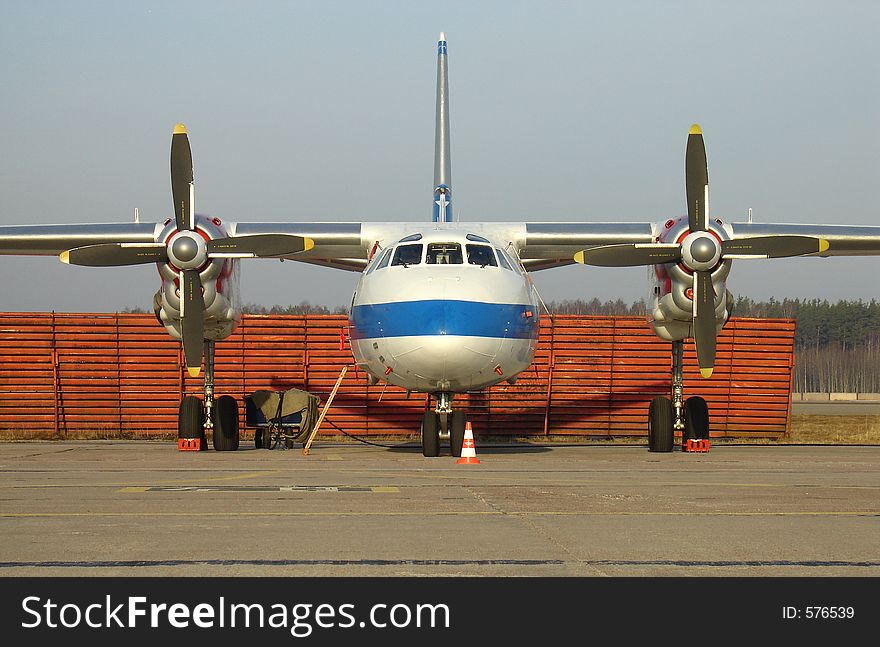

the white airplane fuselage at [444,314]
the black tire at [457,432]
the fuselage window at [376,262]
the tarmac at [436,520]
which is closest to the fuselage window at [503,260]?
the white airplane fuselage at [444,314]

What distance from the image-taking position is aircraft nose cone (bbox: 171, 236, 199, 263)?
61.4 feet

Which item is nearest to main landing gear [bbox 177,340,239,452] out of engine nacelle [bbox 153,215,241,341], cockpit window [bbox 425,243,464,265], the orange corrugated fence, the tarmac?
engine nacelle [bbox 153,215,241,341]

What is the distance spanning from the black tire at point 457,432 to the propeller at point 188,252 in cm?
434

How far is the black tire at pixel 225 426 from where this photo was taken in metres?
20.1

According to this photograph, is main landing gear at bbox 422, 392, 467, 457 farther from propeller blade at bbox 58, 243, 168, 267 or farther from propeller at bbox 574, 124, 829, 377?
propeller blade at bbox 58, 243, 168, 267

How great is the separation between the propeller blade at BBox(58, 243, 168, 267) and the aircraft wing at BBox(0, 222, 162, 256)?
2.80 feet

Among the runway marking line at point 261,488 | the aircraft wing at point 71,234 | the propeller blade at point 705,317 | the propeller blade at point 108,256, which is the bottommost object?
the runway marking line at point 261,488

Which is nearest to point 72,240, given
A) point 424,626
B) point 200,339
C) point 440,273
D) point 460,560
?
point 200,339

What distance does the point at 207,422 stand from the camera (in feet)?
66.4

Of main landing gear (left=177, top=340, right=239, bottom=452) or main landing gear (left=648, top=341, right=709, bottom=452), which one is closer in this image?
main landing gear (left=648, top=341, right=709, bottom=452)

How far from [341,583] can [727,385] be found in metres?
22.7

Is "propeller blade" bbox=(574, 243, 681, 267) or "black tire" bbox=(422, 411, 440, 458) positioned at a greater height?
"propeller blade" bbox=(574, 243, 681, 267)

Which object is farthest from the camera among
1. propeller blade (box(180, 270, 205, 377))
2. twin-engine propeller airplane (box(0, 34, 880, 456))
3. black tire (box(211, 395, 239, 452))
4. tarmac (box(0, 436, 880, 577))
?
black tire (box(211, 395, 239, 452))

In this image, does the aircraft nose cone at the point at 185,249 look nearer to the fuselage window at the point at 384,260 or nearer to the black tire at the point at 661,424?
the fuselage window at the point at 384,260
